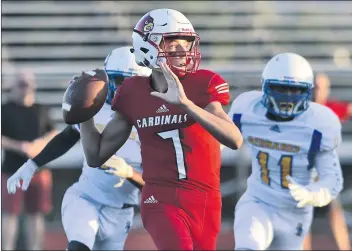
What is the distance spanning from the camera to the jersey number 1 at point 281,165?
20.4 feet

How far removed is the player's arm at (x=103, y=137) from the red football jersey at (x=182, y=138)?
0.47ft

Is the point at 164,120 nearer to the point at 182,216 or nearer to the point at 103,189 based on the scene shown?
the point at 182,216

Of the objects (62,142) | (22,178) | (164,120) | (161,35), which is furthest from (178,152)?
(62,142)

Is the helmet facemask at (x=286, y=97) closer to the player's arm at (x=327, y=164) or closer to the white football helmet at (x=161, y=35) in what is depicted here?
the player's arm at (x=327, y=164)

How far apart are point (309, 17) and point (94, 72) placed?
29.6 feet

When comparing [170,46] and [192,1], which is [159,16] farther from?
[192,1]

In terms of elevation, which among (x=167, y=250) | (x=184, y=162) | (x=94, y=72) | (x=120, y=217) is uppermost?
(x=94, y=72)

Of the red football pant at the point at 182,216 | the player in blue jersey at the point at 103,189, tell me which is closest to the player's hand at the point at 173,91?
the red football pant at the point at 182,216

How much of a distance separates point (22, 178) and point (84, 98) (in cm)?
123

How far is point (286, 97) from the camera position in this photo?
616cm

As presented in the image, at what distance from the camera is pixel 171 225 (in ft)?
15.2

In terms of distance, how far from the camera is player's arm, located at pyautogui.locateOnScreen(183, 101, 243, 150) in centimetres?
437

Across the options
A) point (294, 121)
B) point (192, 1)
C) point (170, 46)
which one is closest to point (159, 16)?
point (170, 46)

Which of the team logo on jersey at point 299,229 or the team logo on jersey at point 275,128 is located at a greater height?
the team logo on jersey at point 275,128
